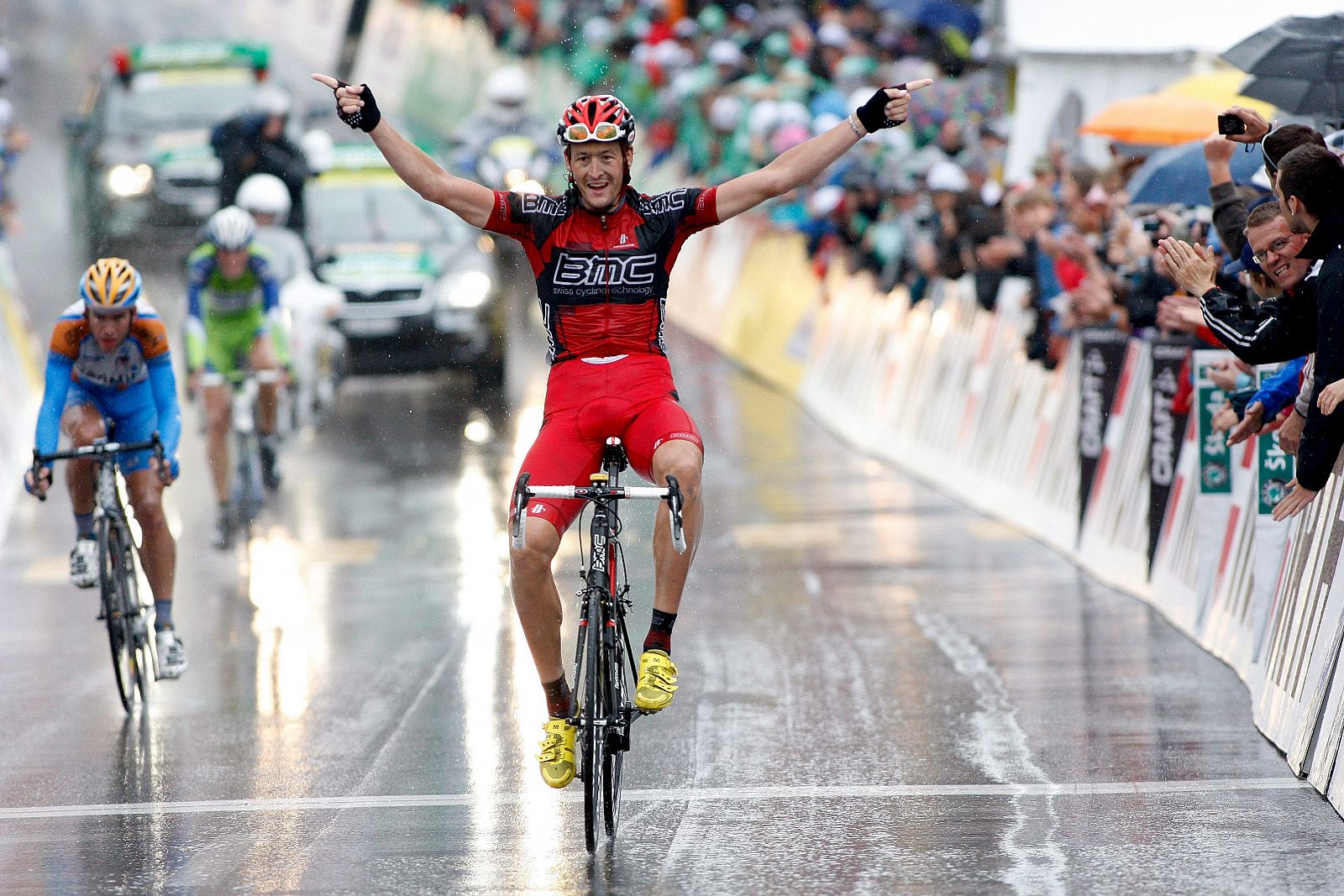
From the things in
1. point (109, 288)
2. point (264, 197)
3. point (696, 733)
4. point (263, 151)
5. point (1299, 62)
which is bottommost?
point (696, 733)

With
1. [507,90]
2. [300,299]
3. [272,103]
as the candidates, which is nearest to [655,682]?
[300,299]

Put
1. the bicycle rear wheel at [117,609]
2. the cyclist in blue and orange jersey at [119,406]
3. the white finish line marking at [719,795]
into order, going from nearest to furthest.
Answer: the white finish line marking at [719,795] < the bicycle rear wheel at [117,609] < the cyclist in blue and orange jersey at [119,406]

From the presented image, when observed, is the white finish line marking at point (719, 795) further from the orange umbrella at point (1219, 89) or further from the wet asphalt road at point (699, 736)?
the orange umbrella at point (1219, 89)

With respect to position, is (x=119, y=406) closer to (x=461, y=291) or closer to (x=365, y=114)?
(x=365, y=114)

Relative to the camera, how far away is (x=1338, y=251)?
7.14 meters

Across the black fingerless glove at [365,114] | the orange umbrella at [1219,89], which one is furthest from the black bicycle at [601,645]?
the orange umbrella at [1219,89]

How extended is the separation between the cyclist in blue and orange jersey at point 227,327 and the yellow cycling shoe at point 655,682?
317 inches

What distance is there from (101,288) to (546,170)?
1650 cm

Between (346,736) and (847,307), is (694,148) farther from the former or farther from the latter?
(346,736)

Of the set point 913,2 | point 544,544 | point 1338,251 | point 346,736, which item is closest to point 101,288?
point 346,736

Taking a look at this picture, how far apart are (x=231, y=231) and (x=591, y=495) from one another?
27.6ft

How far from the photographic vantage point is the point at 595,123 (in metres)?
7.53

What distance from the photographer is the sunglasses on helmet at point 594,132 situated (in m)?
7.52

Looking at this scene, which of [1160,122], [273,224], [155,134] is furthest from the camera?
[155,134]
